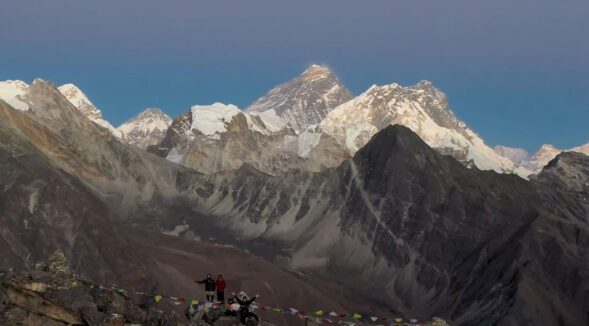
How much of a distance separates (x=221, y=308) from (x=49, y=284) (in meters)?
10.8

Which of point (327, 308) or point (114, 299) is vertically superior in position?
point (327, 308)

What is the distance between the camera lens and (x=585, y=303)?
190 m

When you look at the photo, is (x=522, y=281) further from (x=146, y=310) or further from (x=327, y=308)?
(x=146, y=310)

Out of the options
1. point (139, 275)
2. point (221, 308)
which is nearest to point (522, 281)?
point (139, 275)

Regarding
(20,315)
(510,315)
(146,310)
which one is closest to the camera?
(20,315)

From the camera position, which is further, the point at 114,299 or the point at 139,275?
the point at 139,275

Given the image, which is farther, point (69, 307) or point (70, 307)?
point (70, 307)

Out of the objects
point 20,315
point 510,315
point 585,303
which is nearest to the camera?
point 20,315

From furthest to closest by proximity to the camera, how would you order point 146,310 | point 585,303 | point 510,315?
point 585,303 → point 510,315 → point 146,310

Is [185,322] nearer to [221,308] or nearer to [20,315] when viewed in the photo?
[221,308]

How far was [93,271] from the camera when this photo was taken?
626ft

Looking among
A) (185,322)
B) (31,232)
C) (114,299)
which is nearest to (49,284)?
(114,299)

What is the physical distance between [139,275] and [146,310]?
152 m

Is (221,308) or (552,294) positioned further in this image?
(552,294)
